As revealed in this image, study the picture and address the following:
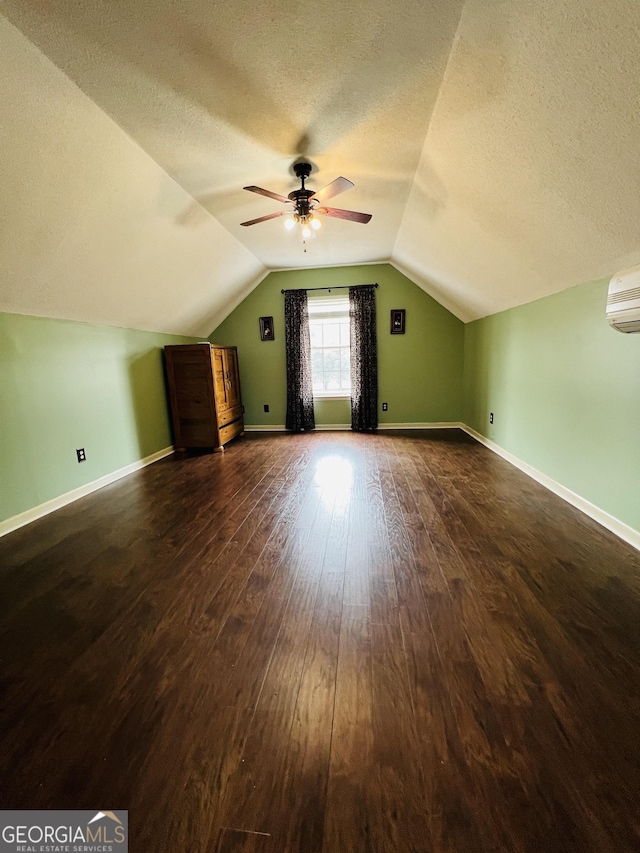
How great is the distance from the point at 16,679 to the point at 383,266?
5.30 meters

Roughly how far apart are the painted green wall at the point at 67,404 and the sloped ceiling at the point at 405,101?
154 cm

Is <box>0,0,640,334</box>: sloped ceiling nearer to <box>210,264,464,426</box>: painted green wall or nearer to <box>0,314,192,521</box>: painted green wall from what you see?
<box>0,314,192,521</box>: painted green wall

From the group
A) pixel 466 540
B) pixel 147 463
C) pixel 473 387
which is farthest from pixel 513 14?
pixel 147 463

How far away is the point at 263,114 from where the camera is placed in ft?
5.87

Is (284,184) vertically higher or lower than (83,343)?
higher

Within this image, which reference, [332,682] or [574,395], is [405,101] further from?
[332,682]

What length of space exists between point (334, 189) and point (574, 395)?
224cm

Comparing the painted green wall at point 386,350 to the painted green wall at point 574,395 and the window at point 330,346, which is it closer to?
the window at point 330,346

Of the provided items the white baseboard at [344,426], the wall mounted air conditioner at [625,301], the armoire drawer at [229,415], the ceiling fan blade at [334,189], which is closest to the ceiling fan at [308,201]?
the ceiling fan blade at [334,189]

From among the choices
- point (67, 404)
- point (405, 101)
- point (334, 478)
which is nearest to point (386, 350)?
point (334, 478)

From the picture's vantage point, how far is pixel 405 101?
171cm

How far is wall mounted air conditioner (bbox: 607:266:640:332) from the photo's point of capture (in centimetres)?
165

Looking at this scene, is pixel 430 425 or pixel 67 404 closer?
pixel 67 404

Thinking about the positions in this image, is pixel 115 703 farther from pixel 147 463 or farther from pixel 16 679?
pixel 147 463
